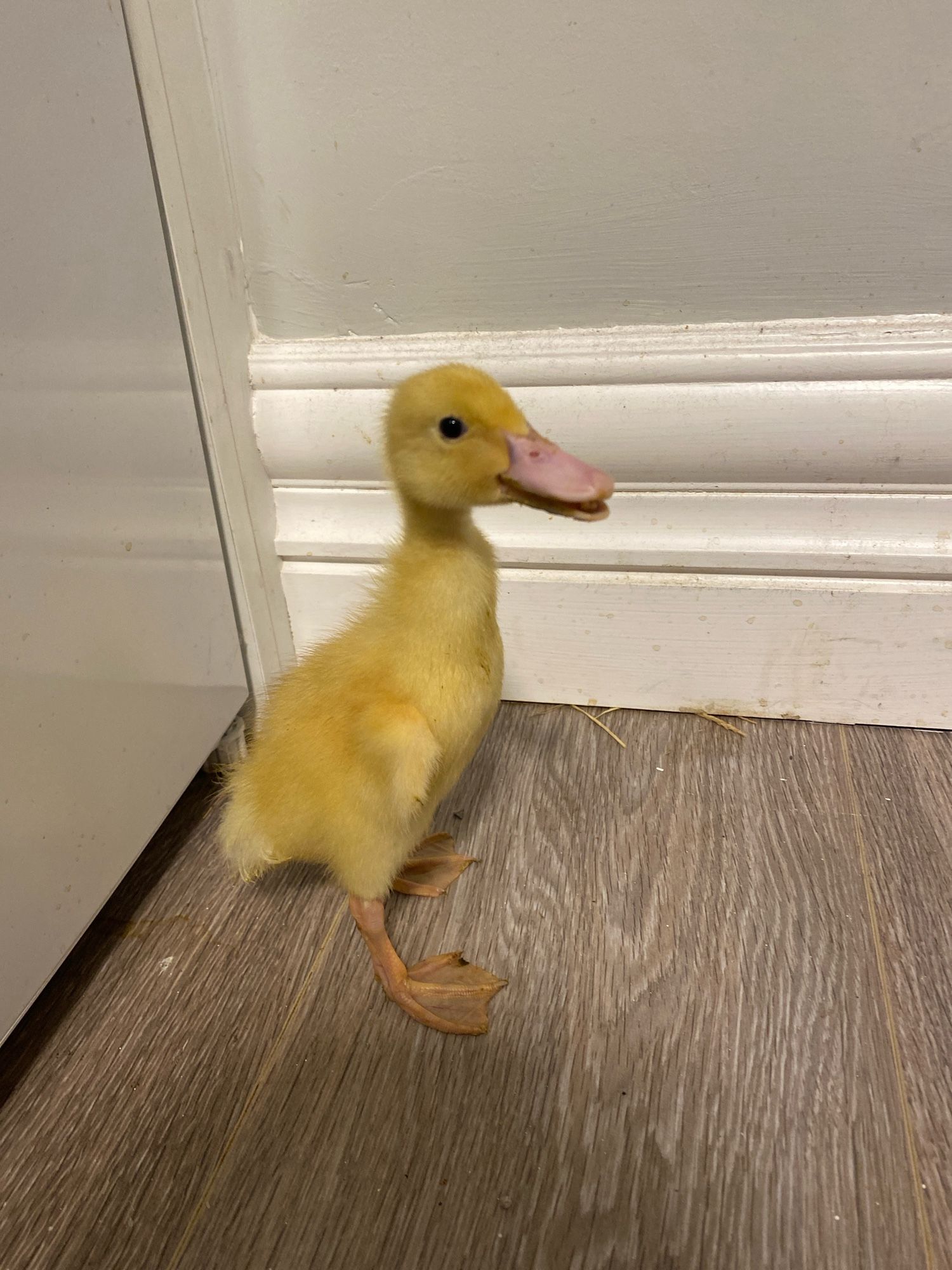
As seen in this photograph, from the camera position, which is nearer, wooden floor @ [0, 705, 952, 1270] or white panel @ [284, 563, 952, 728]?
wooden floor @ [0, 705, 952, 1270]

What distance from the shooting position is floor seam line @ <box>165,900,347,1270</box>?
0.45 meters

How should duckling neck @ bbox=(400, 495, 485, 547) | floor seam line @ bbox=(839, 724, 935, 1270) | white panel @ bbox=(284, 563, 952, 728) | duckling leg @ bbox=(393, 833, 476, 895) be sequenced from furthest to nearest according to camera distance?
1. white panel @ bbox=(284, 563, 952, 728)
2. duckling leg @ bbox=(393, 833, 476, 895)
3. duckling neck @ bbox=(400, 495, 485, 547)
4. floor seam line @ bbox=(839, 724, 935, 1270)

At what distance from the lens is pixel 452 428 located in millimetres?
488

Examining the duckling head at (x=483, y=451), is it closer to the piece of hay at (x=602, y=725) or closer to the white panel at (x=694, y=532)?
the white panel at (x=694, y=532)

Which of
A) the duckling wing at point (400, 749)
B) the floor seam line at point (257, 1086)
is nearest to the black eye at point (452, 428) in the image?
the duckling wing at point (400, 749)

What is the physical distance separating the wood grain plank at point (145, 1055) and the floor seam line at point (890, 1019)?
41cm

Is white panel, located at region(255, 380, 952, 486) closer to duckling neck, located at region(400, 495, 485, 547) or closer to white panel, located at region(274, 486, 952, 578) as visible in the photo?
white panel, located at region(274, 486, 952, 578)

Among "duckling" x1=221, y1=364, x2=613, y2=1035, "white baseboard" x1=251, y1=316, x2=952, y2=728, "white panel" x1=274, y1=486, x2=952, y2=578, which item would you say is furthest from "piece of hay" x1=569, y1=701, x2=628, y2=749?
"duckling" x1=221, y1=364, x2=613, y2=1035

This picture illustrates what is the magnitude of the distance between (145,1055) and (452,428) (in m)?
0.48

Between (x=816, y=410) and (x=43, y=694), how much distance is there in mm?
661

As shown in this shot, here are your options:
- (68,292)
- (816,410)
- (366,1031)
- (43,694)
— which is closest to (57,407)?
(68,292)

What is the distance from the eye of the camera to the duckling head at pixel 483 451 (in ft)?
1.56

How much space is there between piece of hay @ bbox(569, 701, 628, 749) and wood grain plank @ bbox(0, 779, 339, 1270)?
33 centimetres

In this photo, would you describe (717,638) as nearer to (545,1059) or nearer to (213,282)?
(545,1059)
